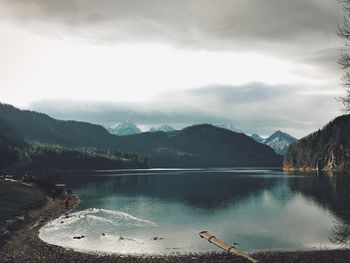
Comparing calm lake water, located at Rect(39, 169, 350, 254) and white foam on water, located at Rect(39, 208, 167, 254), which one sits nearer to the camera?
white foam on water, located at Rect(39, 208, 167, 254)

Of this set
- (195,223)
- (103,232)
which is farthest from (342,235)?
(195,223)

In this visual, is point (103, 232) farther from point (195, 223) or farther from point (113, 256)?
point (195, 223)

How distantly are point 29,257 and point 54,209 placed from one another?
188 feet

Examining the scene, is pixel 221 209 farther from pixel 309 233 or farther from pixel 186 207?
pixel 309 233

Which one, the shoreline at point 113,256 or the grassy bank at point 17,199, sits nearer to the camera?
the shoreline at point 113,256

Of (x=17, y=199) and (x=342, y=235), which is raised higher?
(x=342, y=235)

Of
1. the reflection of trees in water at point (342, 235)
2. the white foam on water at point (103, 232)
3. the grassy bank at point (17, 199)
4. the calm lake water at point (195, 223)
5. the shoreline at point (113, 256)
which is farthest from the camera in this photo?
the grassy bank at point (17, 199)

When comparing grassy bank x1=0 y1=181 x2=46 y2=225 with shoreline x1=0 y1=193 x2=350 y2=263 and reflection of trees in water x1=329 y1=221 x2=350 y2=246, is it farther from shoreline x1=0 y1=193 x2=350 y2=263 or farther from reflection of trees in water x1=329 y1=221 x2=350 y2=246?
reflection of trees in water x1=329 y1=221 x2=350 y2=246

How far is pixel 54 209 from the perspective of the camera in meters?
116

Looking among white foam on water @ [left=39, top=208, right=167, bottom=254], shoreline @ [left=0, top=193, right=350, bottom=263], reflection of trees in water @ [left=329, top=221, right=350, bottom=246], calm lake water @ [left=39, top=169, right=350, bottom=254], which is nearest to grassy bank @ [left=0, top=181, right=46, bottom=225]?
white foam on water @ [left=39, top=208, right=167, bottom=254]

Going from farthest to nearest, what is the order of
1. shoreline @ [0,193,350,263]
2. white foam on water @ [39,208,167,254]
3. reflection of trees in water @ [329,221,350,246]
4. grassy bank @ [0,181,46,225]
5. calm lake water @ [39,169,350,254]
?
grassy bank @ [0,181,46,225] < calm lake water @ [39,169,350,254] < white foam on water @ [39,208,167,254] < shoreline @ [0,193,350,263] < reflection of trees in water @ [329,221,350,246]

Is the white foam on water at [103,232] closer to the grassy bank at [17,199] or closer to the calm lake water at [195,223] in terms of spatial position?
the calm lake water at [195,223]

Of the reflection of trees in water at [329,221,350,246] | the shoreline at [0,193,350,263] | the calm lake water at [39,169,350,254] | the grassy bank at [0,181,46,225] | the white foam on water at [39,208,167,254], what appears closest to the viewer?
the reflection of trees in water at [329,221,350,246]

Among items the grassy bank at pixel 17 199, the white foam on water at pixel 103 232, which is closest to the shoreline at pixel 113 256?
the white foam on water at pixel 103 232
